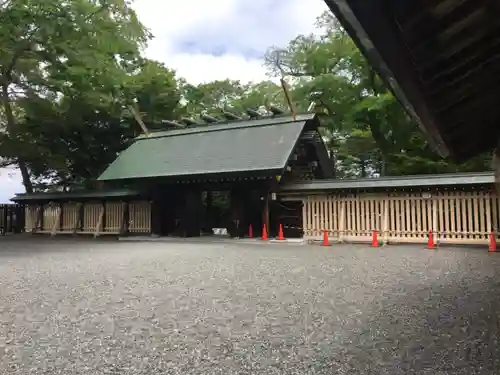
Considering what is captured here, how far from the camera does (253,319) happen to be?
15.3 feet

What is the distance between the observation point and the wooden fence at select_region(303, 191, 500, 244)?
12.4 meters

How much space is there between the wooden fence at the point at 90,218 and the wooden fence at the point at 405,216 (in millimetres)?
7431

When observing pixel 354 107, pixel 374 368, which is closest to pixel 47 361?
pixel 374 368

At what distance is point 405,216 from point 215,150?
7.73 metres

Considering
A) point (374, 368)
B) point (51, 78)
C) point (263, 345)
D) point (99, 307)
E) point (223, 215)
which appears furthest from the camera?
point (223, 215)

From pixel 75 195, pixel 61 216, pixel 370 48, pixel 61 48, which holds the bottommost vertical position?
pixel 61 216

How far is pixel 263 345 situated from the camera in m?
3.75

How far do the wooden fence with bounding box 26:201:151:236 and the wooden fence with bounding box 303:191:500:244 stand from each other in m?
7.43

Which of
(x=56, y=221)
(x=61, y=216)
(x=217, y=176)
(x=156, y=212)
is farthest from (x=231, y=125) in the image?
(x=56, y=221)

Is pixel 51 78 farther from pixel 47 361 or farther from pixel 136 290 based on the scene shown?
pixel 47 361

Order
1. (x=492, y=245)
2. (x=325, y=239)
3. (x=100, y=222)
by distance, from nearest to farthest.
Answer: (x=492, y=245) → (x=325, y=239) → (x=100, y=222)

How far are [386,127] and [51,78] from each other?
1472 centimetres

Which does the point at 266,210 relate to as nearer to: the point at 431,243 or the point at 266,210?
the point at 266,210

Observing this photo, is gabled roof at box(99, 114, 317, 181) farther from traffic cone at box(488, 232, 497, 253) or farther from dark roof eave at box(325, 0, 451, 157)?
dark roof eave at box(325, 0, 451, 157)
